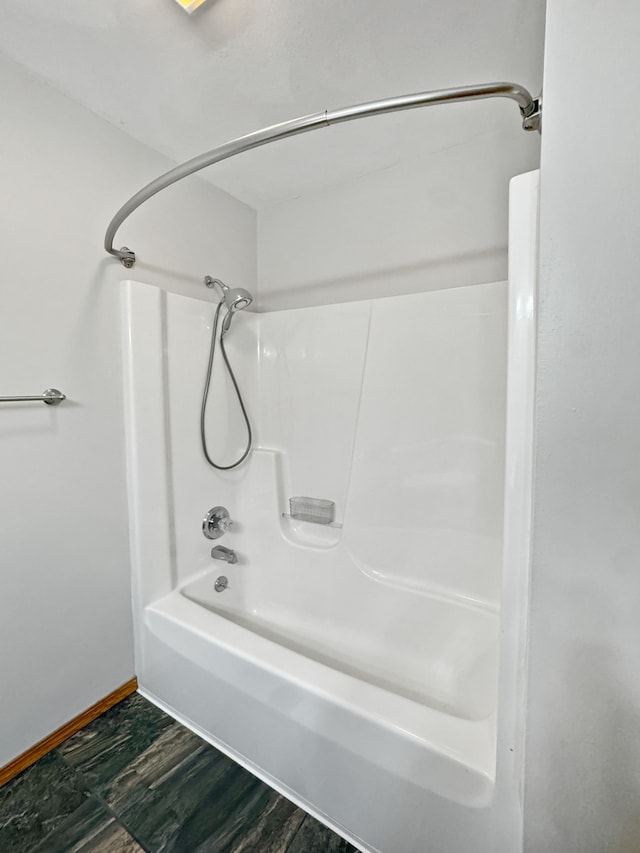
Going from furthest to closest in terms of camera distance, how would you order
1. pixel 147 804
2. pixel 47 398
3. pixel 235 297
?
pixel 235 297, pixel 47 398, pixel 147 804

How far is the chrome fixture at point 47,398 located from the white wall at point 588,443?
1447 mm

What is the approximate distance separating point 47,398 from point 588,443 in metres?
1.52

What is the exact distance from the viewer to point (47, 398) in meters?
1.26

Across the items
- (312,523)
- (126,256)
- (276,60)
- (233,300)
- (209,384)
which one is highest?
(276,60)

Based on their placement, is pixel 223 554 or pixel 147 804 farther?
pixel 223 554

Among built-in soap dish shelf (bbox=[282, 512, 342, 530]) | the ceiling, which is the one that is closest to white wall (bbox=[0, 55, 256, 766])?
the ceiling

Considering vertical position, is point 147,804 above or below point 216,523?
below

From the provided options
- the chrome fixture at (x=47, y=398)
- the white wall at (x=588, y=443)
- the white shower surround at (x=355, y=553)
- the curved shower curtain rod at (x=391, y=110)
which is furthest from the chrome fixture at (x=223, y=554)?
the curved shower curtain rod at (x=391, y=110)

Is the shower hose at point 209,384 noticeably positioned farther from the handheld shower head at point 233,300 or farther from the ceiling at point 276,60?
the ceiling at point 276,60

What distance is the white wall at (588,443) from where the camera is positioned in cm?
52

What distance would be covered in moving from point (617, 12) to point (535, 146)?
1.14 m

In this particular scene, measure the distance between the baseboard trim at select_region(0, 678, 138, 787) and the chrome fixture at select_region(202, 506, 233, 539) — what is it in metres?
0.66

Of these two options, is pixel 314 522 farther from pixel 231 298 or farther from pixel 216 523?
pixel 231 298

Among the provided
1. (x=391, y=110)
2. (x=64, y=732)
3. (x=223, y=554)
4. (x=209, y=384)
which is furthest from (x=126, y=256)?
(x=64, y=732)
